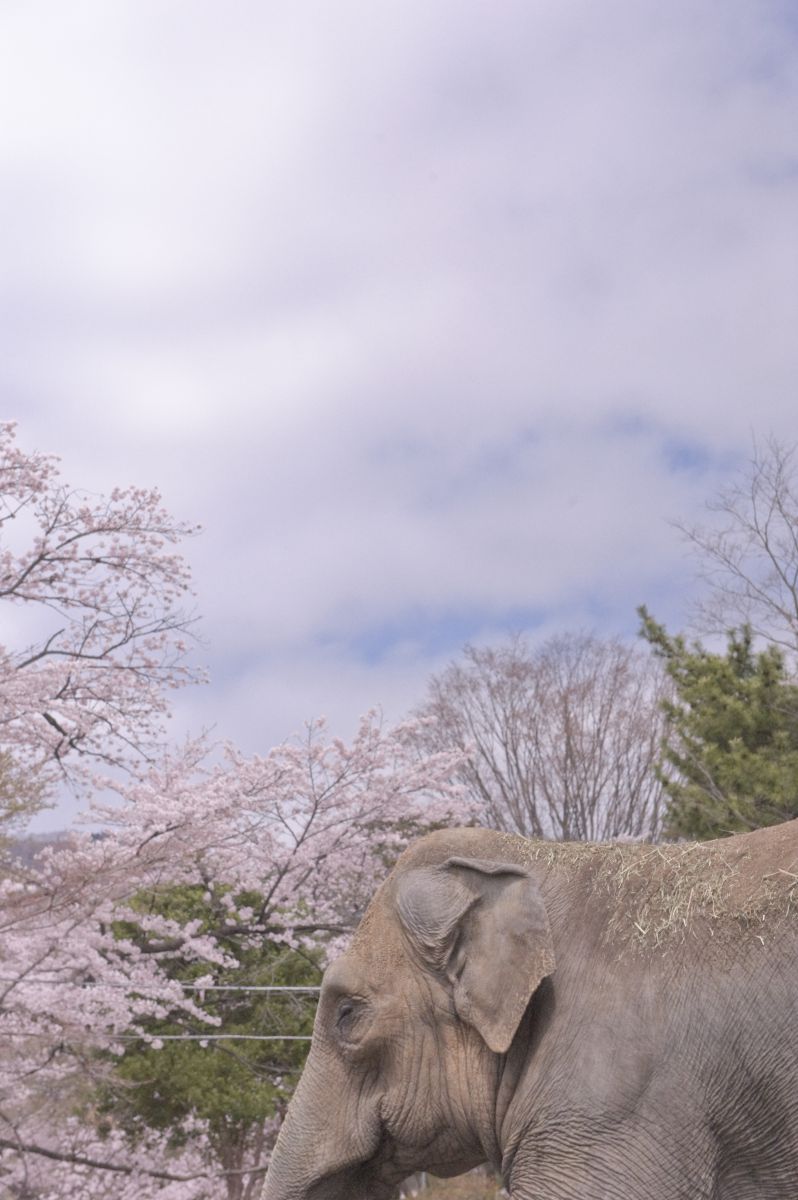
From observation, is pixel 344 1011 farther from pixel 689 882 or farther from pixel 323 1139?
pixel 689 882

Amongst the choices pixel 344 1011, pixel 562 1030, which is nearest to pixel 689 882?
pixel 562 1030

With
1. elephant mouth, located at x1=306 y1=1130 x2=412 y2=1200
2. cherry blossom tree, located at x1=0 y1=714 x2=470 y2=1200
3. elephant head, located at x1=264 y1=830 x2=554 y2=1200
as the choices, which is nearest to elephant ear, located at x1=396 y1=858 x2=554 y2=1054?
elephant head, located at x1=264 y1=830 x2=554 y2=1200

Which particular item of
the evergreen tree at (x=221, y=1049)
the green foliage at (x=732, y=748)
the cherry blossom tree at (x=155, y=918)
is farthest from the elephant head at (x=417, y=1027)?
the green foliage at (x=732, y=748)

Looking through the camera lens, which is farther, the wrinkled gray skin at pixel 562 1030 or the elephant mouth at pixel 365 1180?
the elephant mouth at pixel 365 1180

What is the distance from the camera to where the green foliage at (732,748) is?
17656mm

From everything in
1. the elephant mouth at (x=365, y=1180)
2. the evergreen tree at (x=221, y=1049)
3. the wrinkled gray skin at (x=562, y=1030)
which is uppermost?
the evergreen tree at (x=221, y=1049)

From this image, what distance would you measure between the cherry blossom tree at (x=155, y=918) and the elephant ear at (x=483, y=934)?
6815 mm

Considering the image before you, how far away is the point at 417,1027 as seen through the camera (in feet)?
12.5

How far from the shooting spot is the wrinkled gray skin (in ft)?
10.9

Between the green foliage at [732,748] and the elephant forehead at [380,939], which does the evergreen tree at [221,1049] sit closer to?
the green foliage at [732,748]

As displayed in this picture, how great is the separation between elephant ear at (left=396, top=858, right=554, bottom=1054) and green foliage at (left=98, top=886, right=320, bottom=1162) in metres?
9.22

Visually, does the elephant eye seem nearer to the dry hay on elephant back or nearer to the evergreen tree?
the dry hay on elephant back

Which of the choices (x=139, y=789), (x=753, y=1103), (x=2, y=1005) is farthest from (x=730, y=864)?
(x=139, y=789)

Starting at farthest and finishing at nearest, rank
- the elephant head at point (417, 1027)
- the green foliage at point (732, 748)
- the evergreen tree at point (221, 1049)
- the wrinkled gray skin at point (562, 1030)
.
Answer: the green foliage at point (732, 748) → the evergreen tree at point (221, 1049) → the elephant head at point (417, 1027) → the wrinkled gray skin at point (562, 1030)
